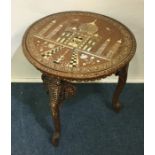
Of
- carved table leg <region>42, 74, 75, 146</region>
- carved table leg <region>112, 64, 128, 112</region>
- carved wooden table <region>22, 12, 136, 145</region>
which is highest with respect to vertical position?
carved wooden table <region>22, 12, 136, 145</region>

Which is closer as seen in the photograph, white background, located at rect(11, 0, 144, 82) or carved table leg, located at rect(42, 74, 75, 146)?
carved table leg, located at rect(42, 74, 75, 146)

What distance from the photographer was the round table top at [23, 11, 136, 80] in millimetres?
1151

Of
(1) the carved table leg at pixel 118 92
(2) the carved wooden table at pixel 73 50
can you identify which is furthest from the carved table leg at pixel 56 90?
(1) the carved table leg at pixel 118 92

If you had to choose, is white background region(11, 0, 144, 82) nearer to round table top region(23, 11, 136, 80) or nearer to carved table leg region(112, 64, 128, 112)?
round table top region(23, 11, 136, 80)

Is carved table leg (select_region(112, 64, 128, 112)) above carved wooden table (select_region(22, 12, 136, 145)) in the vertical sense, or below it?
below

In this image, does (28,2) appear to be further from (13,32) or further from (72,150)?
(72,150)

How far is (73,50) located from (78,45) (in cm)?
4

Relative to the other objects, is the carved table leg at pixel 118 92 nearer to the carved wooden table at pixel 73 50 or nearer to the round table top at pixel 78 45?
the carved wooden table at pixel 73 50

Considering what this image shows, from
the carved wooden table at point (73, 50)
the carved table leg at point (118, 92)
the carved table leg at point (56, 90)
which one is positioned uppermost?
the carved wooden table at point (73, 50)

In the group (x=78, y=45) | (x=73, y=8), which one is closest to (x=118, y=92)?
(x=78, y=45)

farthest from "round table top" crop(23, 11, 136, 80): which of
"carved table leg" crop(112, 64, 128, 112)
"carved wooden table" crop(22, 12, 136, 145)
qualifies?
"carved table leg" crop(112, 64, 128, 112)

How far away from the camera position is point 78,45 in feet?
4.14

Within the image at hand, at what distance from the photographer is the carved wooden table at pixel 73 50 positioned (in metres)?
1.15

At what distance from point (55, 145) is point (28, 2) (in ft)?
2.44
